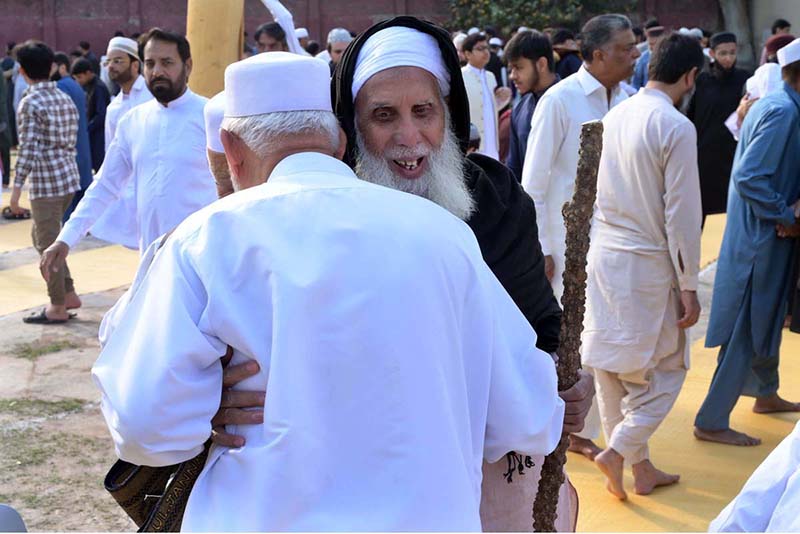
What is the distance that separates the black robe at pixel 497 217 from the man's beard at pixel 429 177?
5 cm

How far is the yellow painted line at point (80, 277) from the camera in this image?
8906 mm

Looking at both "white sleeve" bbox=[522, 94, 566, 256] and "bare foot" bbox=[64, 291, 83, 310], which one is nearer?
"white sleeve" bbox=[522, 94, 566, 256]

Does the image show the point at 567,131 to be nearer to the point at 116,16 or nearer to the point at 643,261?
the point at 643,261

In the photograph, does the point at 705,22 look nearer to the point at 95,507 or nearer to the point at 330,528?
the point at 95,507

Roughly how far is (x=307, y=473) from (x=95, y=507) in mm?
3356

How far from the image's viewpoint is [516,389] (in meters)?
2.05

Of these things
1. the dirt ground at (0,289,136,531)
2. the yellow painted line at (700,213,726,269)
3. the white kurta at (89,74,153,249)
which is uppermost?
the white kurta at (89,74,153,249)

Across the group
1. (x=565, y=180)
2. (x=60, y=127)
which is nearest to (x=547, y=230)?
(x=565, y=180)

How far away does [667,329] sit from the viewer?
4973 mm

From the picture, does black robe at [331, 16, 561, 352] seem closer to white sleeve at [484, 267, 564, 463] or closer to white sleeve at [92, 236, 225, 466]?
white sleeve at [484, 267, 564, 463]

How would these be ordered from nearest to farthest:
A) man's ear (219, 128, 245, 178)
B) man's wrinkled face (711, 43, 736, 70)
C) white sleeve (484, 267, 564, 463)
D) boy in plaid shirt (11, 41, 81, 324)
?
1. white sleeve (484, 267, 564, 463)
2. man's ear (219, 128, 245, 178)
3. boy in plaid shirt (11, 41, 81, 324)
4. man's wrinkled face (711, 43, 736, 70)

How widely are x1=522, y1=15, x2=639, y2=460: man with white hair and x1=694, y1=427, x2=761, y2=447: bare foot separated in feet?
1.99

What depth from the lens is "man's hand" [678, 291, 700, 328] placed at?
487 centimetres

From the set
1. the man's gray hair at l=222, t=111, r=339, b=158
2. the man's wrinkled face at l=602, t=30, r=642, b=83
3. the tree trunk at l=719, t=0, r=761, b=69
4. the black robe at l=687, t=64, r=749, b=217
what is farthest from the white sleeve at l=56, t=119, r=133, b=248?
the tree trunk at l=719, t=0, r=761, b=69
